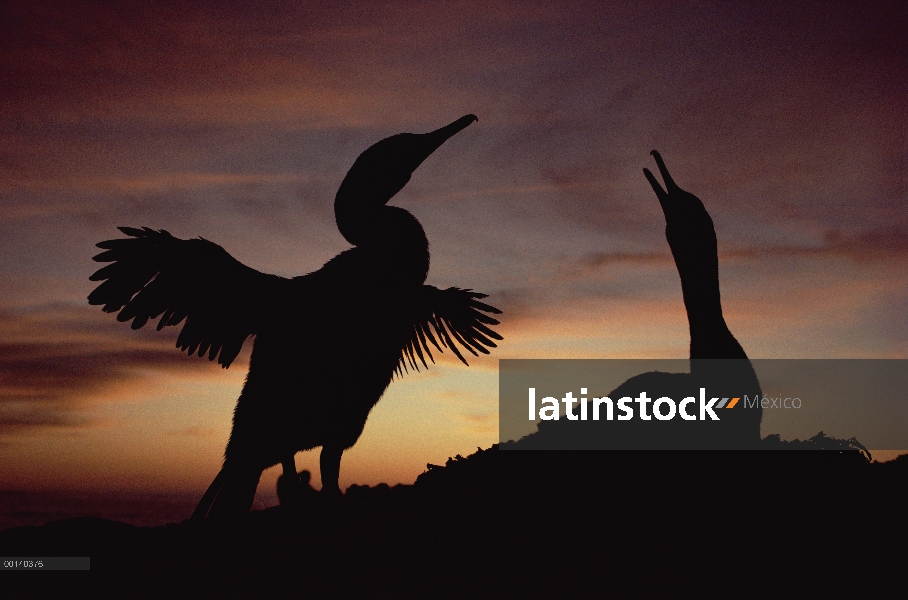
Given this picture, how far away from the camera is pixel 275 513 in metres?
8.04

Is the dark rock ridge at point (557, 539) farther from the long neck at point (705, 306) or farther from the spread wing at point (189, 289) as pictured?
the spread wing at point (189, 289)

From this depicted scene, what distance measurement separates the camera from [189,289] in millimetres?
8039

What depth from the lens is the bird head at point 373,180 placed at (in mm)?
8180

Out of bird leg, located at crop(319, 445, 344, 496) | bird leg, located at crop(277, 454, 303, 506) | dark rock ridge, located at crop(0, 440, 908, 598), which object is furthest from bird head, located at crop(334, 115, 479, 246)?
dark rock ridge, located at crop(0, 440, 908, 598)

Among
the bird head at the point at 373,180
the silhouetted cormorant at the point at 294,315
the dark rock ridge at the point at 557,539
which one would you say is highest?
the bird head at the point at 373,180

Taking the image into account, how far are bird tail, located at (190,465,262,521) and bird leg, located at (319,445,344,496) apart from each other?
2.15 feet

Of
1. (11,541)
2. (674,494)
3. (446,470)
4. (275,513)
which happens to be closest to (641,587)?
(674,494)

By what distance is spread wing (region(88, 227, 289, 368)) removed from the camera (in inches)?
313

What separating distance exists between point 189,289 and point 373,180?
2131mm

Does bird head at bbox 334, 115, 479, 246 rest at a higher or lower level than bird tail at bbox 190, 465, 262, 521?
higher

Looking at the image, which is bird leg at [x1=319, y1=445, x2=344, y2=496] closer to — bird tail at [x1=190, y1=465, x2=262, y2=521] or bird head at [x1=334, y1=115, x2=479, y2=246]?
bird tail at [x1=190, y1=465, x2=262, y2=521]

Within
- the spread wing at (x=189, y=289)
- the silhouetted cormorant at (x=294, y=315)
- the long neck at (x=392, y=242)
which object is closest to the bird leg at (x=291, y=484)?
the silhouetted cormorant at (x=294, y=315)

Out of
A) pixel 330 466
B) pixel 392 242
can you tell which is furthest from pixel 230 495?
pixel 392 242

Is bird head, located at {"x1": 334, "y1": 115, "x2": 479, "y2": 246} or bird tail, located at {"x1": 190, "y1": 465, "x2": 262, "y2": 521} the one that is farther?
bird head, located at {"x1": 334, "y1": 115, "x2": 479, "y2": 246}
